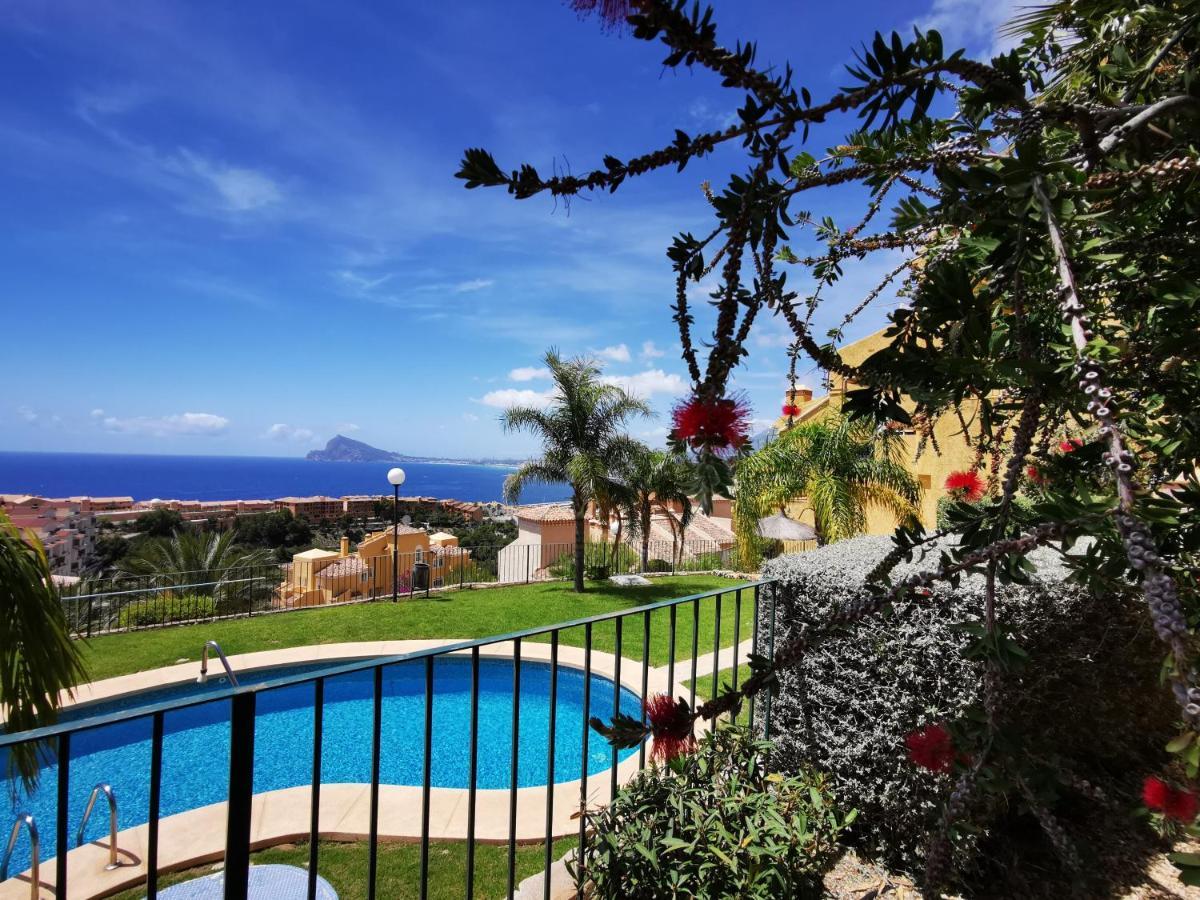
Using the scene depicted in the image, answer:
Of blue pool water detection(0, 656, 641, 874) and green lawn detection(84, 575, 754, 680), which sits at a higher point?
green lawn detection(84, 575, 754, 680)

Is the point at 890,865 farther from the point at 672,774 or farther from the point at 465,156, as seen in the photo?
the point at 465,156

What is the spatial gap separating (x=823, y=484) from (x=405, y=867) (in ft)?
28.2

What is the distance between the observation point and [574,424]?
13078mm

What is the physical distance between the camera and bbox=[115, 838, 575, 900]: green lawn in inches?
142

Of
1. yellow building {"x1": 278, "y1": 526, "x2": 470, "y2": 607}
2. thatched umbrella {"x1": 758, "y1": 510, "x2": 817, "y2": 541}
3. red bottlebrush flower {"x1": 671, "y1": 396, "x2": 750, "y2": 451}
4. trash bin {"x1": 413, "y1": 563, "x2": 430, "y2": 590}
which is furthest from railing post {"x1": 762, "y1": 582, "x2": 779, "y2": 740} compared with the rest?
yellow building {"x1": 278, "y1": 526, "x2": 470, "y2": 607}

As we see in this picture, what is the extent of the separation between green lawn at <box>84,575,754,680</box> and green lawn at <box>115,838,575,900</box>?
3877 mm

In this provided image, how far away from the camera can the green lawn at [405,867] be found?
3.60 m

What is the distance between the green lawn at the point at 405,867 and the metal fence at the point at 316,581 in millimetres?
6349

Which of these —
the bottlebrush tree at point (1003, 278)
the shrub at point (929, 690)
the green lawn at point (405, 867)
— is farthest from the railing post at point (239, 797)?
the green lawn at point (405, 867)

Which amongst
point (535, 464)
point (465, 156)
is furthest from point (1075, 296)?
point (535, 464)

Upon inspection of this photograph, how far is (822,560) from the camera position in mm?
3297

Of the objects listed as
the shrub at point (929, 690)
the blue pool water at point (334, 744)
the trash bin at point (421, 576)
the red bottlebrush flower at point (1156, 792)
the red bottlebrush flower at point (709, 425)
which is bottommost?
the blue pool water at point (334, 744)

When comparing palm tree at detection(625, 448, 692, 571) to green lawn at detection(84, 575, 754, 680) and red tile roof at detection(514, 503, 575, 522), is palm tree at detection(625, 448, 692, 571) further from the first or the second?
red tile roof at detection(514, 503, 575, 522)

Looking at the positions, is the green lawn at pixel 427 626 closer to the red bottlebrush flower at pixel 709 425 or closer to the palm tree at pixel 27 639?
the palm tree at pixel 27 639
